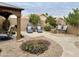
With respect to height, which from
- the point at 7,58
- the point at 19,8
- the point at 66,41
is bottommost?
the point at 7,58

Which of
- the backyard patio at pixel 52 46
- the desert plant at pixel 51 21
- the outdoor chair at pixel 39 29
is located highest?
the desert plant at pixel 51 21

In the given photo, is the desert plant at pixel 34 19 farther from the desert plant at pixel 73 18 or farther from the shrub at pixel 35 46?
the desert plant at pixel 73 18

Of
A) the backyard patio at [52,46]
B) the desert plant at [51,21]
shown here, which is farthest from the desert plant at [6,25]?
the desert plant at [51,21]

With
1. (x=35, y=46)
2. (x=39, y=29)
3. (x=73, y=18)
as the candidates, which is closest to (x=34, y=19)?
(x=39, y=29)

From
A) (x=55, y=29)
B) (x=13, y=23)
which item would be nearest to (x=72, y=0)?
(x=55, y=29)

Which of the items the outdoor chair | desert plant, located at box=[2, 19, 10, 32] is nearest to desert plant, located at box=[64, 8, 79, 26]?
the outdoor chair

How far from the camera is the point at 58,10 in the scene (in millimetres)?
3559

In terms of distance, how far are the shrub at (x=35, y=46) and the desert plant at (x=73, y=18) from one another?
48 centimetres

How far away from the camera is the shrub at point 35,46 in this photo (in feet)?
11.4

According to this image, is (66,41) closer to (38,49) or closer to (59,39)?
(59,39)

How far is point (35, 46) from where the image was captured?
3.49m

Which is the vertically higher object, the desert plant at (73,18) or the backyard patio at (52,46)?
the desert plant at (73,18)

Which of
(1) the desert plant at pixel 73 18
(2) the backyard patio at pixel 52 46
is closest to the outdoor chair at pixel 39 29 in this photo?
(2) the backyard patio at pixel 52 46

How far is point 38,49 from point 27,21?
468mm
